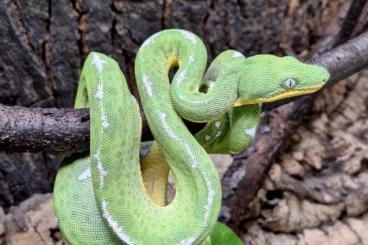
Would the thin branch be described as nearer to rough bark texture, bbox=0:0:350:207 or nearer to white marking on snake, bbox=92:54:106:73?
rough bark texture, bbox=0:0:350:207

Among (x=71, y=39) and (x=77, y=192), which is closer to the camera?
(x=77, y=192)

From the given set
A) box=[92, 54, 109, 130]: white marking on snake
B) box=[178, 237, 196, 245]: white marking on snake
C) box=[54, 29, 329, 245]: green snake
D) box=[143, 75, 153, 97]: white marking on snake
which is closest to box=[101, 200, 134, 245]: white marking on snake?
box=[54, 29, 329, 245]: green snake

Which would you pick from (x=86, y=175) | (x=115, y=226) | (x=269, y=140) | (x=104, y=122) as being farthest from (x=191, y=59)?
(x=269, y=140)

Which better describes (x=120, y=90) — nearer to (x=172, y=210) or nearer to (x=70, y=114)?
(x=70, y=114)

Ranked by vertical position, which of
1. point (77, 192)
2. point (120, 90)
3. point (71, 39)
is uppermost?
point (120, 90)

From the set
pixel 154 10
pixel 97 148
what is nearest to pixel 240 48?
pixel 154 10

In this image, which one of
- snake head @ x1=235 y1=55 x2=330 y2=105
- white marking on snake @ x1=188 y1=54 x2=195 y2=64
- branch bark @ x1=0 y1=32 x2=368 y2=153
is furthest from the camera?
white marking on snake @ x1=188 y1=54 x2=195 y2=64

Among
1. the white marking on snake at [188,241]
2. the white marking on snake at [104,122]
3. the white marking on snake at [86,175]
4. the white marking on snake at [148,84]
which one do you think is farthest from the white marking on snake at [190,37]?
the white marking on snake at [188,241]

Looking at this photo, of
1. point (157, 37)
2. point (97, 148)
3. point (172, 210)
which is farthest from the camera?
point (157, 37)
